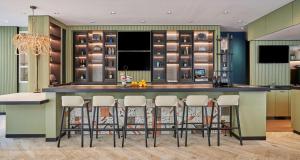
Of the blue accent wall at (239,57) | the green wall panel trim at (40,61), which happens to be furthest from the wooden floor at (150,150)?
the blue accent wall at (239,57)

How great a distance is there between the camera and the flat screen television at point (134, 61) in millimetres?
9477

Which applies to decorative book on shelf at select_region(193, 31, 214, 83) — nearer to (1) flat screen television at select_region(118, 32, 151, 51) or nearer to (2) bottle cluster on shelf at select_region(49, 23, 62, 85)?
(1) flat screen television at select_region(118, 32, 151, 51)

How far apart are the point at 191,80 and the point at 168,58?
104 cm

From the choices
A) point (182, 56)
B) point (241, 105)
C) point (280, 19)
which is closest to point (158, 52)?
point (182, 56)

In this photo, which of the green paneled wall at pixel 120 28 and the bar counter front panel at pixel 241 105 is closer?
the bar counter front panel at pixel 241 105

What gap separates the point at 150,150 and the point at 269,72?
5.68 m

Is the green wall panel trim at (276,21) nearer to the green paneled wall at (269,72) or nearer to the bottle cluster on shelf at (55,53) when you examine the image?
the green paneled wall at (269,72)

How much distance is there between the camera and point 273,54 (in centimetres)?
908

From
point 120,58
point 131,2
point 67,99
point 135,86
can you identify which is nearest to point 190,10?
point 131,2

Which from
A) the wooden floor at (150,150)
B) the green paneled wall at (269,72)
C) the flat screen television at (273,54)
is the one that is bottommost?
the wooden floor at (150,150)

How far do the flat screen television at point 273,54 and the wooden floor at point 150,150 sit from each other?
3.61 meters

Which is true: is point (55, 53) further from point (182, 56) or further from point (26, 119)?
point (182, 56)

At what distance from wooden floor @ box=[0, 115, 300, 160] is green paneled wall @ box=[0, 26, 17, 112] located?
4076mm

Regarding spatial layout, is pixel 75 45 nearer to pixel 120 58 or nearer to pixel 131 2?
pixel 120 58
